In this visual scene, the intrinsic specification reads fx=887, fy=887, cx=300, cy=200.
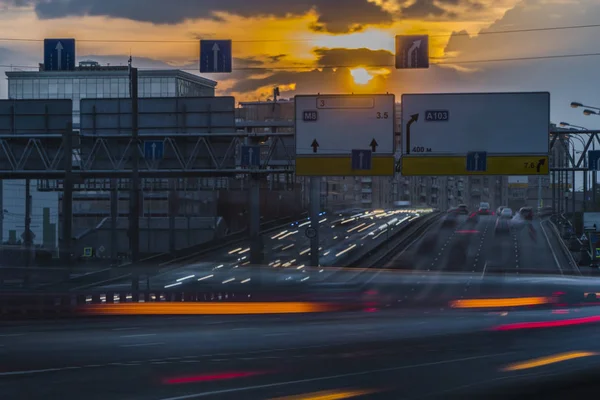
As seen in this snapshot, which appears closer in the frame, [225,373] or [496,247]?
[225,373]

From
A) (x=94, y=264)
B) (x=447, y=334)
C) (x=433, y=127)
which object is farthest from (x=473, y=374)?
(x=94, y=264)

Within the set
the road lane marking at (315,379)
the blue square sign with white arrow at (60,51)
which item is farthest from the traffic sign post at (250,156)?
the road lane marking at (315,379)

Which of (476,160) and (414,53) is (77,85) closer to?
(476,160)

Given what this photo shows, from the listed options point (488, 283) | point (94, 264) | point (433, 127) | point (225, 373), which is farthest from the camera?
point (94, 264)

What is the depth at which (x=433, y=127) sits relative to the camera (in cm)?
3362

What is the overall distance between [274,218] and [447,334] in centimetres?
5569

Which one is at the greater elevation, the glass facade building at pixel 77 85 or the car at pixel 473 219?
the glass facade building at pixel 77 85

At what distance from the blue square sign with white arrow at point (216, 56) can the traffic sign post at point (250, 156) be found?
1059 cm

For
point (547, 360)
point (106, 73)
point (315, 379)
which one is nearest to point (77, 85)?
point (106, 73)

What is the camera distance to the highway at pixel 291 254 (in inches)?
1535

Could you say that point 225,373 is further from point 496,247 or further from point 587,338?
point 496,247

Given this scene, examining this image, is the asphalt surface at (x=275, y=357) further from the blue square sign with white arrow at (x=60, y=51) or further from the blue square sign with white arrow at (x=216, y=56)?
the blue square sign with white arrow at (x=60, y=51)

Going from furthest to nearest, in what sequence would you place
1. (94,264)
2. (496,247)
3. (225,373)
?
(496,247), (94,264), (225,373)

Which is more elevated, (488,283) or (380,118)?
(380,118)
